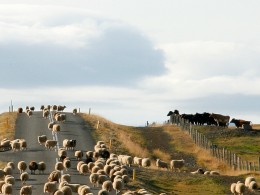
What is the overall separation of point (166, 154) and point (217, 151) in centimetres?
654

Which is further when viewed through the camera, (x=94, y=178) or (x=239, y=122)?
(x=239, y=122)

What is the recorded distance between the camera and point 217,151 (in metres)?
91.6

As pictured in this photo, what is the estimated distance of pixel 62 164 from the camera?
64375mm

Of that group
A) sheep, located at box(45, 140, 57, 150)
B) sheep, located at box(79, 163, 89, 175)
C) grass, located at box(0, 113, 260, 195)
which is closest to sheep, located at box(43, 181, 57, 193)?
grass, located at box(0, 113, 260, 195)

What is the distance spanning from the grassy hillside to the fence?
0.77 meters

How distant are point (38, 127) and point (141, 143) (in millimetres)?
13900

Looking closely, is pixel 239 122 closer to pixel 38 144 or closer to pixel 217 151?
pixel 217 151

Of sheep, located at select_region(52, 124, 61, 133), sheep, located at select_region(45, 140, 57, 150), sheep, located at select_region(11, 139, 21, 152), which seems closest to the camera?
sheep, located at select_region(11, 139, 21, 152)

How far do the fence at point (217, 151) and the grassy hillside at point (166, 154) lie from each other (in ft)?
2.52

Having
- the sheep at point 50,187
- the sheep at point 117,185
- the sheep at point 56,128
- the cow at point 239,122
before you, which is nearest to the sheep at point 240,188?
the sheep at point 117,185

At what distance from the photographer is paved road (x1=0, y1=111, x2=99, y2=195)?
198ft

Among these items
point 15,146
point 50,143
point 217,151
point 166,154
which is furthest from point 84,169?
point 217,151

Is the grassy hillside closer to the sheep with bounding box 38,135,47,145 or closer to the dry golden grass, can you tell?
the sheep with bounding box 38,135,47,145

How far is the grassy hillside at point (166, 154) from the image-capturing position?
208 ft
